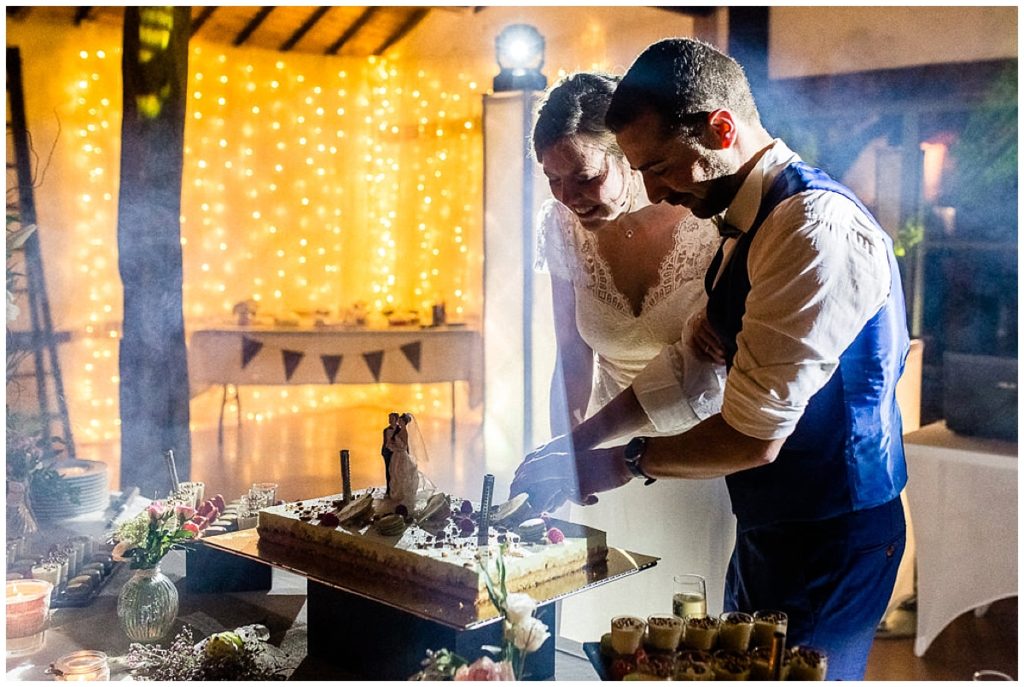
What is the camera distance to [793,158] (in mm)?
1435

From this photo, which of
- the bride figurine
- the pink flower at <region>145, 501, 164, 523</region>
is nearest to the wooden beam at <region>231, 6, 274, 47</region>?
the bride figurine

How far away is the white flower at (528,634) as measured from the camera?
132cm

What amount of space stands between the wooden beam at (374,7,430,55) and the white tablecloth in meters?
1.40

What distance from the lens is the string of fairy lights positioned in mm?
1993

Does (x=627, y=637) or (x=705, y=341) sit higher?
(x=705, y=341)

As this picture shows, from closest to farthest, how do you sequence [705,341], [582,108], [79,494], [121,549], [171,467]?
1. [705,341]
2. [582,108]
3. [121,549]
4. [171,467]
5. [79,494]

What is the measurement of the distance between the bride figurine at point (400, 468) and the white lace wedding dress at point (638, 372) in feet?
1.33

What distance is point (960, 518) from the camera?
2023 mm

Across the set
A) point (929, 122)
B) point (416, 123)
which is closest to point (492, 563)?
point (416, 123)

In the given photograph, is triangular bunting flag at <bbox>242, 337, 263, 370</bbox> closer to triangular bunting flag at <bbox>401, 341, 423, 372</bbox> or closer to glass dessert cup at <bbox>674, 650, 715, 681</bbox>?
triangular bunting flag at <bbox>401, 341, 423, 372</bbox>

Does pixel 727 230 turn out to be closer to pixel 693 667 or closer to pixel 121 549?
pixel 693 667

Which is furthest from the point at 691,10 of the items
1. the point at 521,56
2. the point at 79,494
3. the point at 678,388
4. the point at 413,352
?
the point at 79,494

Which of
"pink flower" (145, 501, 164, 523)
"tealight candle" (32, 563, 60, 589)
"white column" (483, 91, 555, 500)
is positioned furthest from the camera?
"white column" (483, 91, 555, 500)

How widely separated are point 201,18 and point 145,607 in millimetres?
1188
